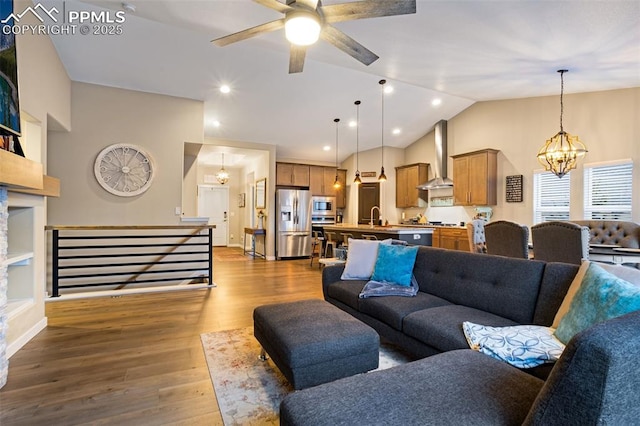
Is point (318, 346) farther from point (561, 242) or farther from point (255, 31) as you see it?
point (561, 242)

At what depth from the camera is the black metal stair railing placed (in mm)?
4387

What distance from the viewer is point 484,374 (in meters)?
1.30

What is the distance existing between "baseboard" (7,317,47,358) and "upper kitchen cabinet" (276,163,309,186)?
18.7 feet

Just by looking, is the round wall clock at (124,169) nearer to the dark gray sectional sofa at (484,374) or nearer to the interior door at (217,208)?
the dark gray sectional sofa at (484,374)

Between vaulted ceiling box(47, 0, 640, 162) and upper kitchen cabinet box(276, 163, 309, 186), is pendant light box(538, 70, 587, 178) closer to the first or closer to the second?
vaulted ceiling box(47, 0, 640, 162)

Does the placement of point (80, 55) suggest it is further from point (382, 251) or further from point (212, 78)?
point (382, 251)

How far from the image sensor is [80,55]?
13.3 feet

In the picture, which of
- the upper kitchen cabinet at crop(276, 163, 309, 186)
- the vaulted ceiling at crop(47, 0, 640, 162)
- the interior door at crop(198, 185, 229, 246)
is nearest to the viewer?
the vaulted ceiling at crop(47, 0, 640, 162)

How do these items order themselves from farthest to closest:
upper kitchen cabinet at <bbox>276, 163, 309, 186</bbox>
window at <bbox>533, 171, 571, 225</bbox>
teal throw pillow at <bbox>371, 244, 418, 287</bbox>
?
upper kitchen cabinet at <bbox>276, 163, 309, 186</bbox> < window at <bbox>533, 171, 571, 225</bbox> < teal throw pillow at <bbox>371, 244, 418, 287</bbox>

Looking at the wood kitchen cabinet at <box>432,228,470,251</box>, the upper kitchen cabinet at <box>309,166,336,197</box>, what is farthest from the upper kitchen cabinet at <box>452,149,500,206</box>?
the upper kitchen cabinet at <box>309,166,336,197</box>

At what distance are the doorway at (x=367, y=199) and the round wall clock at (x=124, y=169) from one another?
5.24 meters

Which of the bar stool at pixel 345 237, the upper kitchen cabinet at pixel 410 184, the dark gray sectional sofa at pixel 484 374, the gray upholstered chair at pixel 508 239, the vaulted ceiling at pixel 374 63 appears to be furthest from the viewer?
the upper kitchen cabinet at pixel 410 184

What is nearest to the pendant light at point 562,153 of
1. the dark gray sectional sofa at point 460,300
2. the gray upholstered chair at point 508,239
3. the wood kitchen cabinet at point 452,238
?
the wood kitchen cabinet at point 452,238

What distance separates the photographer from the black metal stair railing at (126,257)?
14.4ft
